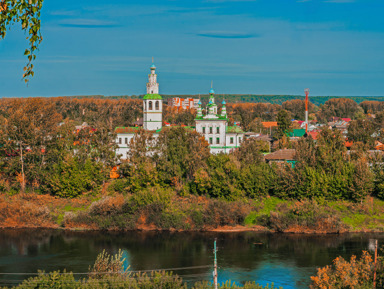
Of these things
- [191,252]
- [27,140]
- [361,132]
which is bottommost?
[191,252]

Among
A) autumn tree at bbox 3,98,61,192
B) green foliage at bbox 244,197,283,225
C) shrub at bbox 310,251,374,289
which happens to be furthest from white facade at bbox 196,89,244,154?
shrub at bbox 310,251,374,289

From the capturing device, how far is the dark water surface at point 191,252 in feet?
81.3

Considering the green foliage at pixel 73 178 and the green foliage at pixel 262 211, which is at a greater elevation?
the green foliage at pixel 73 178

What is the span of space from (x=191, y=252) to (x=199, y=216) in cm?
625

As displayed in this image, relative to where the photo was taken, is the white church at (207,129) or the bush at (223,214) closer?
the bush at (223,214)

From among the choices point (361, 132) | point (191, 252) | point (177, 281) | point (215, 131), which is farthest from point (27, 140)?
point (361, 132)

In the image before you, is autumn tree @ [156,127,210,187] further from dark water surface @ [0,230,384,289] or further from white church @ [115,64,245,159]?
white church @ [115,64,245,159]

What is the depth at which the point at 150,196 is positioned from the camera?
35.8 meters

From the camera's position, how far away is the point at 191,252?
95.7 ft

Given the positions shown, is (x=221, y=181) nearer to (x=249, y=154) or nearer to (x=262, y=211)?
(x=262, y=211)

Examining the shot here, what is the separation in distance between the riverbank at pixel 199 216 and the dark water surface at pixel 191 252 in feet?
3.56

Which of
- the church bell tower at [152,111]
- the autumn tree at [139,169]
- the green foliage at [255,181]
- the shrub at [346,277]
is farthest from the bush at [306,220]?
the church bell tower at [152,111]

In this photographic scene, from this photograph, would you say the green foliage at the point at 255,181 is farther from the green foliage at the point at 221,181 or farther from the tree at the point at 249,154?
the tree at the point at 249,154

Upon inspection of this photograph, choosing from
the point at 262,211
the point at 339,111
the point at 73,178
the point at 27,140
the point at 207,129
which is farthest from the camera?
the point at 339,111
